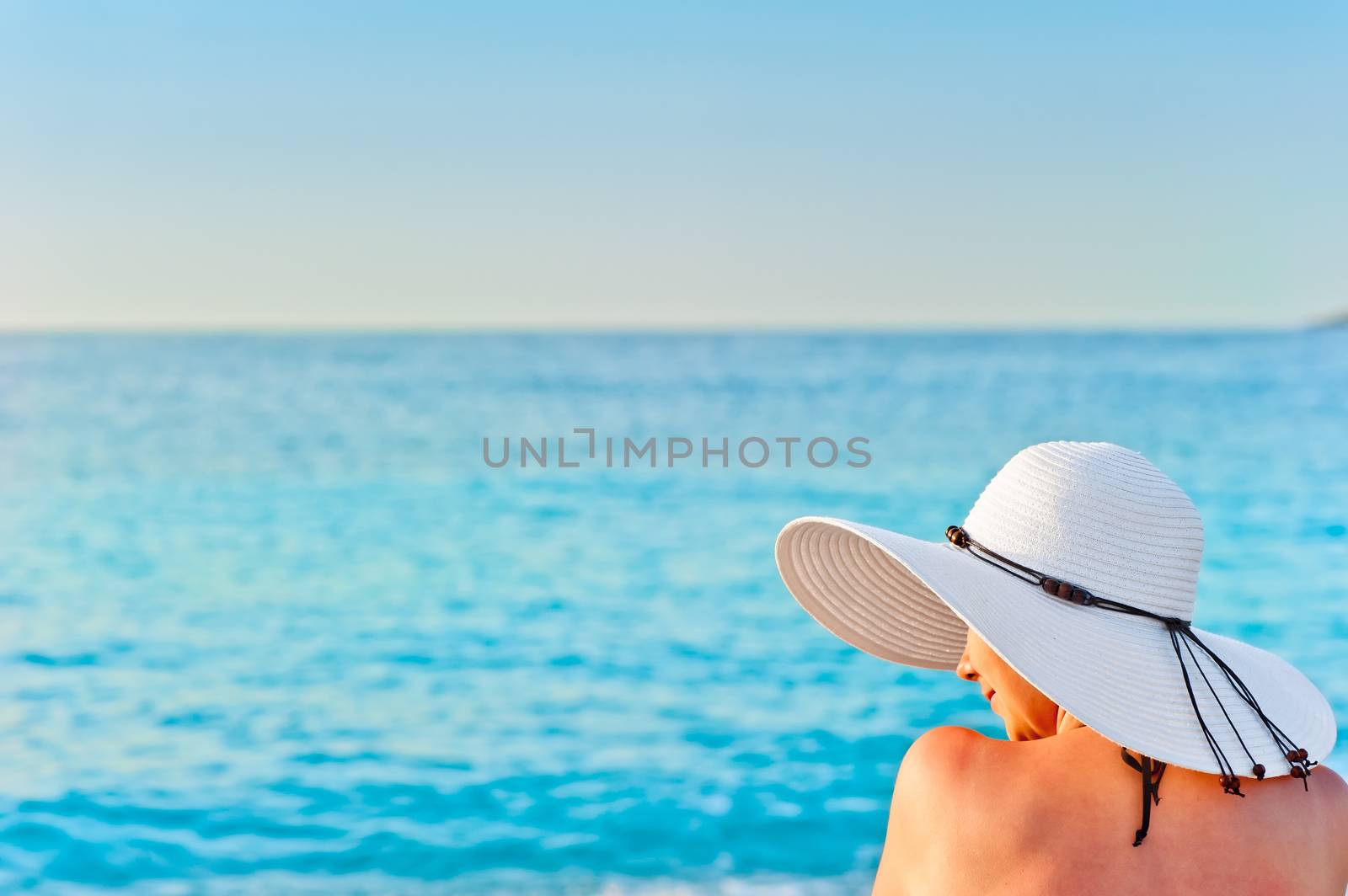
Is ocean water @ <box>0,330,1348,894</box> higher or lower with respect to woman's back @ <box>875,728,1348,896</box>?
lower

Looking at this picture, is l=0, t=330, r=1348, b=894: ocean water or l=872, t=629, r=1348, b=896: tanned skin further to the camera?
l=0, t=330, r=1348, b=894: ocean water

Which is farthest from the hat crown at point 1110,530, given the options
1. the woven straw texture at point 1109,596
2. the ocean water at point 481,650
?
the ocean water at point 481,650

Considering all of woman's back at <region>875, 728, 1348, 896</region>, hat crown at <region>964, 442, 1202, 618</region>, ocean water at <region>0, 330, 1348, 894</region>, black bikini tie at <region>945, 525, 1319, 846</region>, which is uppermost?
hat crown at <region>964, 442, 1202, 618</region>

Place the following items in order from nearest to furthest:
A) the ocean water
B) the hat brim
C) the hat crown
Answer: the hat brim, the hat crown, the ocean water

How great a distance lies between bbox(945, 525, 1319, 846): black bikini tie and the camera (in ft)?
3.92

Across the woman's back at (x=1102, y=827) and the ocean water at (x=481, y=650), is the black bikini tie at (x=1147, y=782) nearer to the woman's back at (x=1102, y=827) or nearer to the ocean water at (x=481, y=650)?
the woman's back at (x=1102, y=827)

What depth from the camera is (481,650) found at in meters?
6.24

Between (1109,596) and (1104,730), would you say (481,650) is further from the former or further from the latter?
(1104,730)

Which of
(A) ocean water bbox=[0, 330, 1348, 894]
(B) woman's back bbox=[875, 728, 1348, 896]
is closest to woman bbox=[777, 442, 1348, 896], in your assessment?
(B) woman's back bbox=[875, 728, 1348, 896]

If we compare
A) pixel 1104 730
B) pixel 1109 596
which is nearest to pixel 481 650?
pixel 1109 596

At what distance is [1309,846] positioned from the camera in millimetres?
1227

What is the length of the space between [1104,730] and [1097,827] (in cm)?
12

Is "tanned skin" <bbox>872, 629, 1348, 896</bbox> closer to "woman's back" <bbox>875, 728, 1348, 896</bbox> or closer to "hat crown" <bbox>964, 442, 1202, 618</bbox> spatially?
"woman's back" <bbox>875, 728, 1348, 896</bbox>

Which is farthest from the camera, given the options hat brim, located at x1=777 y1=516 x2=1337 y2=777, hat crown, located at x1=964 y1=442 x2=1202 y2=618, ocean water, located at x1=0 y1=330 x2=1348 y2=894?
ocean water, located at x1=0 y1=330 x2=1348 y2=894
